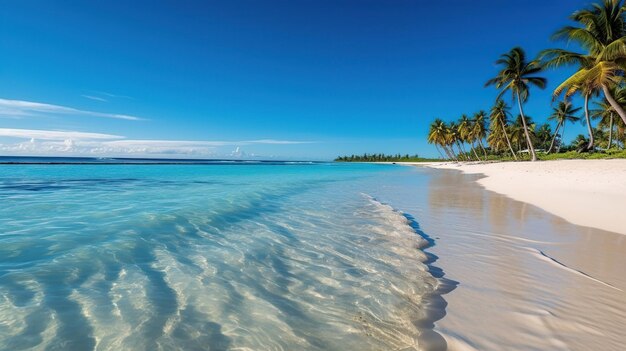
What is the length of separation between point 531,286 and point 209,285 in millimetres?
3899

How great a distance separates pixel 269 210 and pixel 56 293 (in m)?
6.39

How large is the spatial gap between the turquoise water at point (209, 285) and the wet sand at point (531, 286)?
43cm

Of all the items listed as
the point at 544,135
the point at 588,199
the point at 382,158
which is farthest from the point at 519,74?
the point at 382,158

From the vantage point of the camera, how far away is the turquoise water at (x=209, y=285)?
Result: 265 cm

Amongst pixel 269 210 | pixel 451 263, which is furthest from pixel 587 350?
pixel 269 210

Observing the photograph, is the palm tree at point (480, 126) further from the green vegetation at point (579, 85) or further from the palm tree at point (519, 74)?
the palm tree at point (519, 74)

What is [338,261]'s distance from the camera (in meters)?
4.66

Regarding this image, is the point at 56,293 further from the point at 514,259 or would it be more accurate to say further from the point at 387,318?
the point at 514,259

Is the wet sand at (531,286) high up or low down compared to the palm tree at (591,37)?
down

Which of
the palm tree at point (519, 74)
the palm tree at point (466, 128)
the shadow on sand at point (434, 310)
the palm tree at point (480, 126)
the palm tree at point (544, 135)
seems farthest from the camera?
the palm tree at point (544, 135)

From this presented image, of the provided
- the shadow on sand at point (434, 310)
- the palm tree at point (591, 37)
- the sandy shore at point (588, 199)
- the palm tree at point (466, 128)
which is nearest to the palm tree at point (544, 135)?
the palm tree at point (466, 128)

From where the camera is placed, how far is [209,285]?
3.75 m

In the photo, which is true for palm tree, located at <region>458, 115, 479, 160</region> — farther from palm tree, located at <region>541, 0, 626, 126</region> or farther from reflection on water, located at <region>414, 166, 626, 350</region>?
reflection on water, located at <region>414, 166, 626, 350</region>

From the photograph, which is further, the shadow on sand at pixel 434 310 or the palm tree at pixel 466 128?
the palm tree at pixel 466 128
